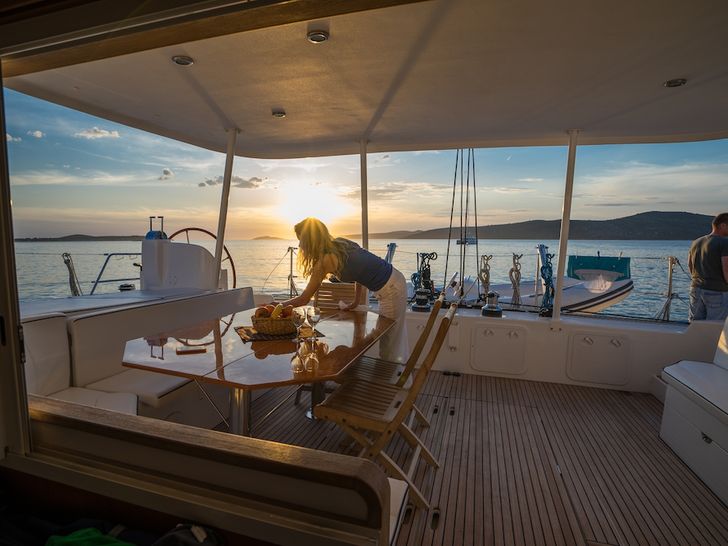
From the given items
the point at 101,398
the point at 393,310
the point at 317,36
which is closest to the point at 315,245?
the point at 393,310

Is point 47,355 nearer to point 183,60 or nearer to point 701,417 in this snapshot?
point 183,60

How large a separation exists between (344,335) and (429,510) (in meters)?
0.95

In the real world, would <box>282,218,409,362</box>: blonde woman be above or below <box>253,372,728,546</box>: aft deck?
above

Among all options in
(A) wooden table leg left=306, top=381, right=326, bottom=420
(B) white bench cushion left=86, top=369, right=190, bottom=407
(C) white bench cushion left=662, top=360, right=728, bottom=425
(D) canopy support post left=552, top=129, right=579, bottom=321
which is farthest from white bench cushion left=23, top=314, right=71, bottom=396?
(D) canopy support post left=552, top=129, right=579, bottom=321

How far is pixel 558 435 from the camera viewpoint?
2.59 metres

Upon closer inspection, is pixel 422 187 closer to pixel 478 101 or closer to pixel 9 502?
pixel 478 101

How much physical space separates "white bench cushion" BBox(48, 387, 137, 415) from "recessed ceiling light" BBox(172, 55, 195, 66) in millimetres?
1882

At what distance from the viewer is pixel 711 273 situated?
11.0 ft

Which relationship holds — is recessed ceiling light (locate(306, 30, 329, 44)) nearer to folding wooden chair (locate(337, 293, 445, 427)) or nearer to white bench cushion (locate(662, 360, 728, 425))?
folding wooden chair (locate(337, 293, 445, 427))

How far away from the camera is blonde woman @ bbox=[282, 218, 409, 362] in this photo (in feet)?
7.66

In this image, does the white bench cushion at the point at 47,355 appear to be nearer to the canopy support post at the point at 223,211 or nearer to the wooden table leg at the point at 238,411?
the wooden table leg at the point at 238,411

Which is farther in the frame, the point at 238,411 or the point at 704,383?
the point at 704,383

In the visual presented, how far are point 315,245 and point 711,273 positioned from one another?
11.5 feet

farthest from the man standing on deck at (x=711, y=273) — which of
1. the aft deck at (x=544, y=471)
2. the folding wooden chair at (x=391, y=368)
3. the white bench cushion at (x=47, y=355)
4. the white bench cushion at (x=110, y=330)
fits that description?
the white bench cushion at (x=47, y=355)
